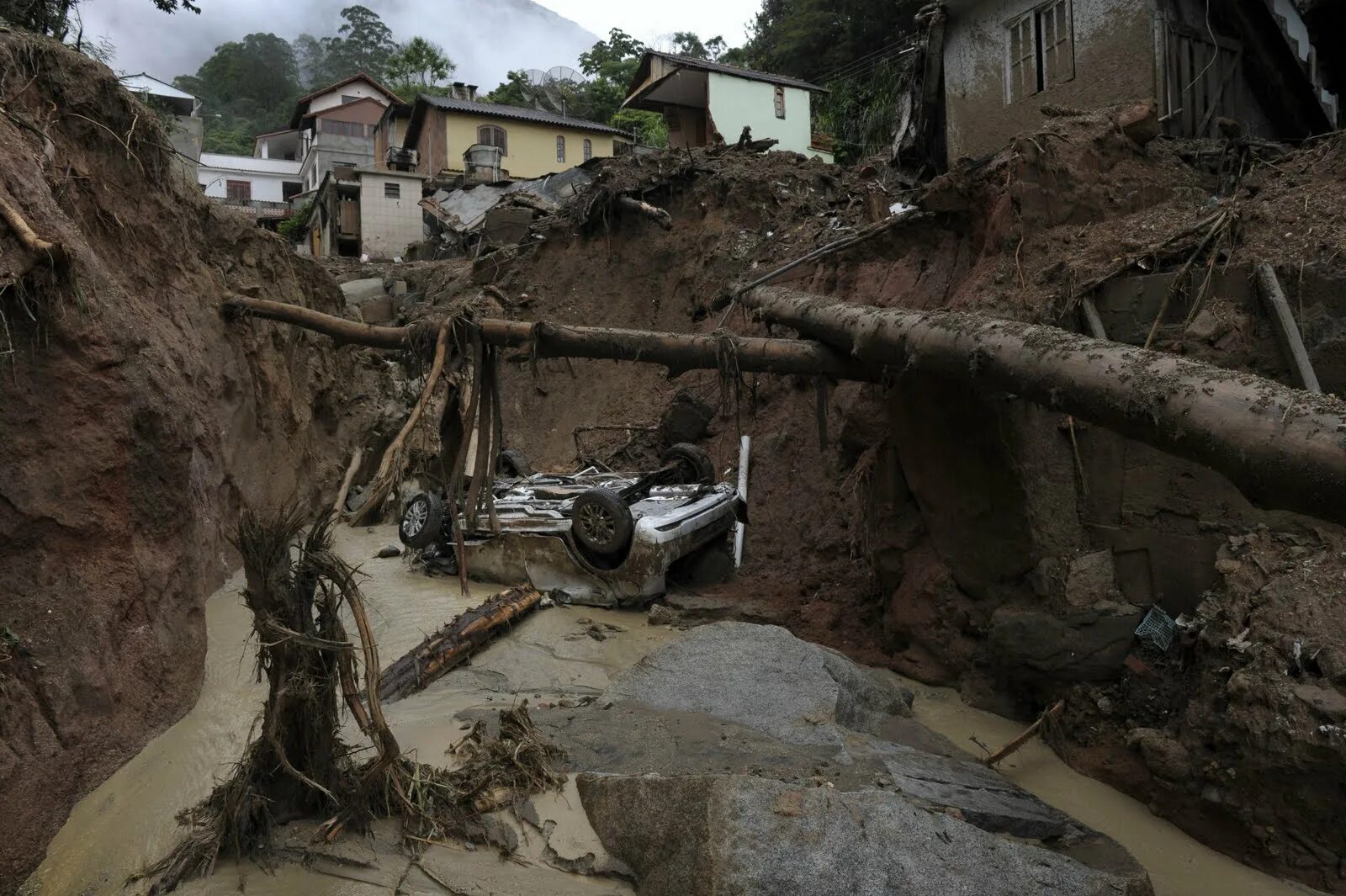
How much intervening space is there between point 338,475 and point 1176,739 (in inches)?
420

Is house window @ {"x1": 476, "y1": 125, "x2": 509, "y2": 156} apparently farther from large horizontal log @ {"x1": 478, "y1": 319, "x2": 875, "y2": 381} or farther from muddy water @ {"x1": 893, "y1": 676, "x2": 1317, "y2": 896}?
muddy water @ {"x1": 893, "y1": 676, "x2": 1317, "y2": 896}

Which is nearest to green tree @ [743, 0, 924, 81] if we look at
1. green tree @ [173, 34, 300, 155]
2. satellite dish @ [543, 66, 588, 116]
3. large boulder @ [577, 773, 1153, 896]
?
satellite dish @ [543, 66, 588, 116]

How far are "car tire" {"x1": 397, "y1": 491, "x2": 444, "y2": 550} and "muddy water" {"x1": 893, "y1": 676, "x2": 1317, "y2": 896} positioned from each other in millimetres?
5679

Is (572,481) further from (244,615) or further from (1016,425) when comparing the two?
(1016,425)

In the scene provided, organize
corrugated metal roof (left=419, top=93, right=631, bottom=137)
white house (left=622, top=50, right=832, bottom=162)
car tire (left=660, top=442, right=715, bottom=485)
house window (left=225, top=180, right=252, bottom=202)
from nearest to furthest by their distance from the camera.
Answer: car tire (left=660, top=442, right=715, bottom=485) → white house (left=622, top=50, right=832, bottom=162) → corrugated metal roof (left=419, top=93, right=631, bottom=137) → house window (left=225, top=180, right=252, bottom=202)

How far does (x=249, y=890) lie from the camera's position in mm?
3686

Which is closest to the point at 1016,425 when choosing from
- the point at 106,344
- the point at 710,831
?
the point at 710,831

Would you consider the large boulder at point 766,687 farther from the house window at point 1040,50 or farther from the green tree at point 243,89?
the green tree at point 243,89

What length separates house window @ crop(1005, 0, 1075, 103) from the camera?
10906mm

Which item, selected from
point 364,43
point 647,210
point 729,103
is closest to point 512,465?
point 647,210

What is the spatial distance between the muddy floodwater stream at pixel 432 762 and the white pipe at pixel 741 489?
1679 mm

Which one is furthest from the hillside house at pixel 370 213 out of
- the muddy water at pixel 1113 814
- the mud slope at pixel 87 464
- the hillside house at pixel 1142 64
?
the muddy water at pixel 1113 814

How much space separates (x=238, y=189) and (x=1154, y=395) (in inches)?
2008

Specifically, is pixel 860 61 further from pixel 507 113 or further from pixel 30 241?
pixel 30 241
